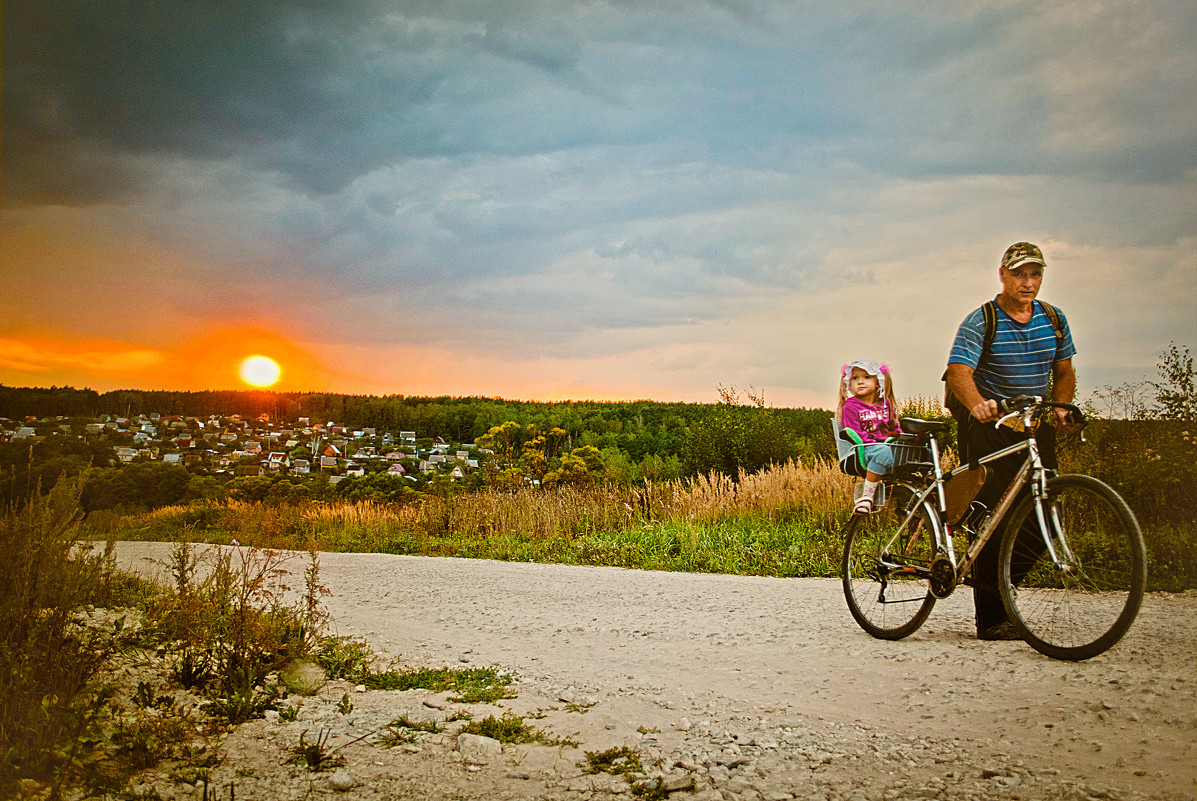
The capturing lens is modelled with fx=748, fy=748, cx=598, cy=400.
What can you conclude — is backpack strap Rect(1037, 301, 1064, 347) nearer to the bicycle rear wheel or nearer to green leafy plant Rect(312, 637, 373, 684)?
the bicycle rear wheel

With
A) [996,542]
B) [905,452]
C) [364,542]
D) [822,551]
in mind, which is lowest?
[364,542]

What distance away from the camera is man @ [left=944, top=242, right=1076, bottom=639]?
4.75 meters

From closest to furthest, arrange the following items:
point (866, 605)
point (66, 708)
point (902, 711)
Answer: point (66, 708)
point (902, 711)
point (866, 605)

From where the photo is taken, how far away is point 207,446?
18.4 m

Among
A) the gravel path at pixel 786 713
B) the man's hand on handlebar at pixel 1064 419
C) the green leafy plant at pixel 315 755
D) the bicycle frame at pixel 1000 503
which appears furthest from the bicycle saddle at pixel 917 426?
the green leafy plant at pixel 315 755

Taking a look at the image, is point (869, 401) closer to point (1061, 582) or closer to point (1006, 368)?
point (1006, 368)

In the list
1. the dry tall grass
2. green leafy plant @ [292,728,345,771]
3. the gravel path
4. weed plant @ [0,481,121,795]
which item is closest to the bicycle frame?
the gravel path

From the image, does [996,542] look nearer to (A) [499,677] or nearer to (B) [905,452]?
(B) [905,452]

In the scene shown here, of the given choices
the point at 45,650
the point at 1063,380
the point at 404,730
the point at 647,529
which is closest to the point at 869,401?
the point at 1063,380

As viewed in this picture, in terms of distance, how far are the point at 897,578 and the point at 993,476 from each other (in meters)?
1.22

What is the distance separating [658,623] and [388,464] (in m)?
20.3

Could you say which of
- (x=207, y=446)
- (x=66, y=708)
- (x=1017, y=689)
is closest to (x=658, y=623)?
(x=1017, y=689)

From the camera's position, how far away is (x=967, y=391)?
474 cm

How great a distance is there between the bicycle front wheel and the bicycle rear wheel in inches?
22.6
